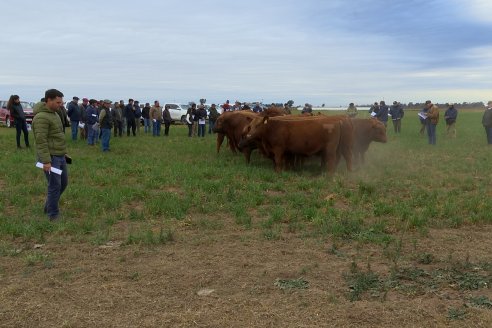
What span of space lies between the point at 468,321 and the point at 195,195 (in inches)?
212

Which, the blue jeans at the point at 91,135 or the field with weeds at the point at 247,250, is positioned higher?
the blue jeans at the point at 91,135

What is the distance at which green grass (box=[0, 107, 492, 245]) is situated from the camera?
6.67 meters

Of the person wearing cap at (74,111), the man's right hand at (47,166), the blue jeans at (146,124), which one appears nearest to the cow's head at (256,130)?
the man's right hand at (47,166)

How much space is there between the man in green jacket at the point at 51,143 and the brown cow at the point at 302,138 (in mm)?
5284

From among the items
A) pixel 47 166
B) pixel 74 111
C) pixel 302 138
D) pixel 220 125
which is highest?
pixel 74 111

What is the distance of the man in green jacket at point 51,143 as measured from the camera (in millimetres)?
6672

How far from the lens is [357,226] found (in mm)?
6578

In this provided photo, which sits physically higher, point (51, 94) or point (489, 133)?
point (51, 94)

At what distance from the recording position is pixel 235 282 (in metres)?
4.84

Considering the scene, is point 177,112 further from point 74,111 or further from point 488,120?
point 488,120

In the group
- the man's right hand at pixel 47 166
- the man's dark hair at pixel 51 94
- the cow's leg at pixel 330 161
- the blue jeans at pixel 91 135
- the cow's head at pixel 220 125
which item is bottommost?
the cow's leg at pixel 330 161

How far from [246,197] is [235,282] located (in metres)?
3.64

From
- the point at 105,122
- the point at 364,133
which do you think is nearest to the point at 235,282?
the point at 364,133

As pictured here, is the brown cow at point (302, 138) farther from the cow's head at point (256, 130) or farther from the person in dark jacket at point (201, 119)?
the person in dark jacket at point (201, 119)
